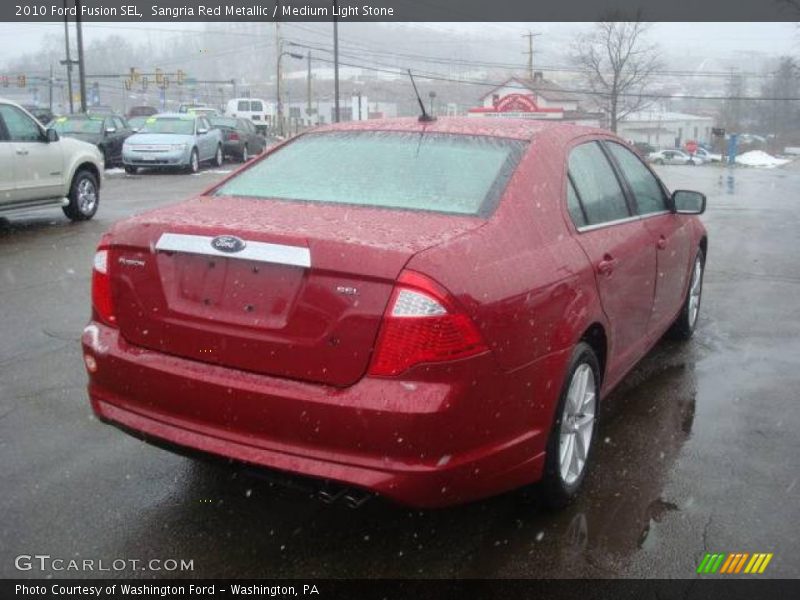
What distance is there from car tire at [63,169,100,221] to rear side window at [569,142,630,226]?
9.07m

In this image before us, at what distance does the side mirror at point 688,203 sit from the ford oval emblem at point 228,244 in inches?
122

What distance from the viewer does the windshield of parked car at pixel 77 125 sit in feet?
74.6

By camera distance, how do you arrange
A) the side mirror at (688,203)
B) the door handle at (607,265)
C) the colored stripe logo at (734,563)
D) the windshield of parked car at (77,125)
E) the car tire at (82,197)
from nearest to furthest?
the colored stripe logo at (734,563) → the door handle at (607,265) → the side mirror at (688,203) → the car tire at (82,197) → the windshield of parked car at (77,125)

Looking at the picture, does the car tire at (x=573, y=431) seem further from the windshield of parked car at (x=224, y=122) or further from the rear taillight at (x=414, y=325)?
the windshield of parked car at (x=224, y=122)

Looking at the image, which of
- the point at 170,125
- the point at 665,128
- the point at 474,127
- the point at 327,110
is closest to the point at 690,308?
the point at 474,127

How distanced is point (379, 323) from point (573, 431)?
1207 mm

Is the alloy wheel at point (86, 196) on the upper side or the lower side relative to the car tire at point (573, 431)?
upper

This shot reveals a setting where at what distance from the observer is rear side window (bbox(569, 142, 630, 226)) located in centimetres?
374

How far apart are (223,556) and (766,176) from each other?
26.6 metres

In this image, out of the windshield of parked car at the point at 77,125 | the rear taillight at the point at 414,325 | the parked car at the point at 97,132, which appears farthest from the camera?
the windshield of parked car at the point at 77,125

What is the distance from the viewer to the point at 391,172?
3521 mm

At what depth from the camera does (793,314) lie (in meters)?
6.80

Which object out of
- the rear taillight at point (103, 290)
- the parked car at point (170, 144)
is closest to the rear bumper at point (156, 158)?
the parked car at point (170, 144)

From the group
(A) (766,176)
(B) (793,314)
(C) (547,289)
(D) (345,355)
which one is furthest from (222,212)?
(A) (766,176)
